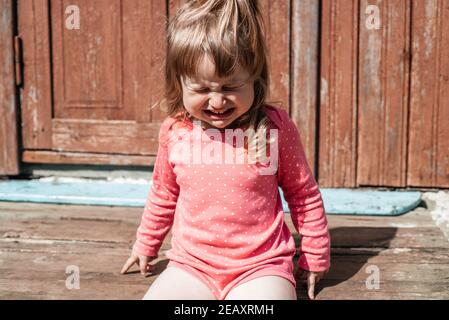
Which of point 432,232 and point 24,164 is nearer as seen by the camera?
point 432,232

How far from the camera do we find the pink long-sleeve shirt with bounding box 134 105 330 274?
1.95 m

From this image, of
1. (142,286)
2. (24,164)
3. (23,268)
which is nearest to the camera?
(142,286)

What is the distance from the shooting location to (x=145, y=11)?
3.14 metres

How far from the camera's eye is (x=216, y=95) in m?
1.82

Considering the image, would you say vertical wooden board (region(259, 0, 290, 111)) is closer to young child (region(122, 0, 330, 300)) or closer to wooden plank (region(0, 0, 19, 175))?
young child (region(122, 0, 330, 300))

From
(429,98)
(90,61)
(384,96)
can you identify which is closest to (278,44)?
(384,96)

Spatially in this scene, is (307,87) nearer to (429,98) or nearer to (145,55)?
(429,98)

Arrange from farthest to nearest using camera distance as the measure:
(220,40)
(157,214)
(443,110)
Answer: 1. (443,110)
2. (157,214)
3. (220,40)

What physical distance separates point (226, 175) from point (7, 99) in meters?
1.80

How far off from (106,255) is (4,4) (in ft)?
5.05

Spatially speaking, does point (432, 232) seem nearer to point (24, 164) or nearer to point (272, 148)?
point (272, 148)

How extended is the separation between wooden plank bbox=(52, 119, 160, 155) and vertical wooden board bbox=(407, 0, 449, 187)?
125 centimetres

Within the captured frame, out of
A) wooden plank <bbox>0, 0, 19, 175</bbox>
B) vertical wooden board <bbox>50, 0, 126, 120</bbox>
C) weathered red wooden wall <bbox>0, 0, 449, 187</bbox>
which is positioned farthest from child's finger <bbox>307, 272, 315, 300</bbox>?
wooden plank <bbox>0, 0, 19, 175</bbox>

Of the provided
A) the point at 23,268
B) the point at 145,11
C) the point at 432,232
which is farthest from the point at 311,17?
the point at 23,268
